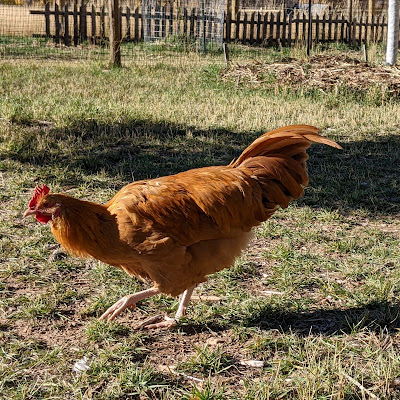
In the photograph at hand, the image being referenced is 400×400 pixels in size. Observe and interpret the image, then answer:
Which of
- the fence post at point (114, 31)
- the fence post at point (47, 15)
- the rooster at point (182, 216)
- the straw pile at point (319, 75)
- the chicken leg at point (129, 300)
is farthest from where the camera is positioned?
the fence post at point (47, 15)

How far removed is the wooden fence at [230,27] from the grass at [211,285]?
12045 mm

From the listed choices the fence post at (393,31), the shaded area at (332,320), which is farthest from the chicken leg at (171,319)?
the fence post at (393,31)

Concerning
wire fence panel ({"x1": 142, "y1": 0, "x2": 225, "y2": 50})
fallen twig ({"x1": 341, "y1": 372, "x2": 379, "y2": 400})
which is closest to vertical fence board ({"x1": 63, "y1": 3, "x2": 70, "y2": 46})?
→ wire fence panel ({"x1": 142, "y1": 0, "x2": 225, "y2": 50})

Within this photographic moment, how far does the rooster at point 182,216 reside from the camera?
130 inches

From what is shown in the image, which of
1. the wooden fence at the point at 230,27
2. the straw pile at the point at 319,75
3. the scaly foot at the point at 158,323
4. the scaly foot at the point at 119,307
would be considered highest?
the wooden fence at the point at 230,27

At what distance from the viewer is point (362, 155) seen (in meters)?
7.34

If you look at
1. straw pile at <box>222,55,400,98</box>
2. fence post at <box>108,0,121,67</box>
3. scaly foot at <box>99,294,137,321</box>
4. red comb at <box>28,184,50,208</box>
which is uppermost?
fence post at <box>108,0,121,67</box>

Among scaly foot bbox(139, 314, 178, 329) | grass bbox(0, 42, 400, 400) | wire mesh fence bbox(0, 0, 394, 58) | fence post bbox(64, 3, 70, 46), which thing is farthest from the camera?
fence post bbox(64, 3, 70, 46)

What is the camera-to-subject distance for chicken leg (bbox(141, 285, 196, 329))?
12.1 ft

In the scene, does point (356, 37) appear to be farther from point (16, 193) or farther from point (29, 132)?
point (16, 193)

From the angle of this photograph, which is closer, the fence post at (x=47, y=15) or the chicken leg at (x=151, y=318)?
the chicken leg at (x=151, y=318)

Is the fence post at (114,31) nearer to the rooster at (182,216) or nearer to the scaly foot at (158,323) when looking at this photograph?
the rooster at (182,216)

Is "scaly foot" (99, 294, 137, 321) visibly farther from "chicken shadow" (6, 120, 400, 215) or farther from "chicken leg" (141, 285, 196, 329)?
"chicken shadow" (6, 120, 400, 215)

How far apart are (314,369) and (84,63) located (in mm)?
13315
